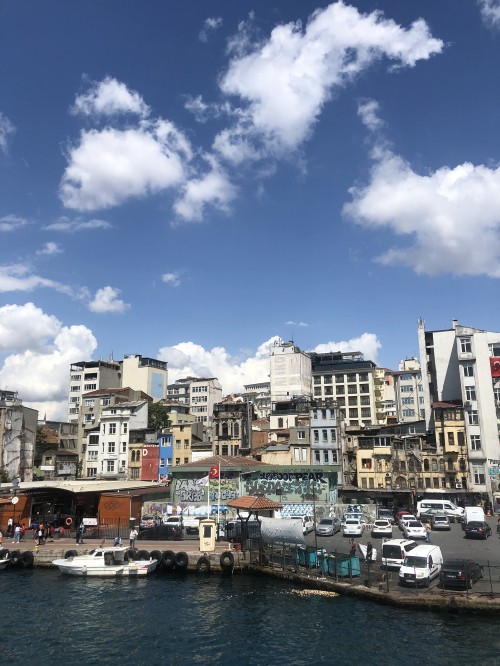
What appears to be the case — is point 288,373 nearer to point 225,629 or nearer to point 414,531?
point 414,531

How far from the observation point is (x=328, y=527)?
5284 centimetres

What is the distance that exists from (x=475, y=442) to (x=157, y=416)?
2205 inches

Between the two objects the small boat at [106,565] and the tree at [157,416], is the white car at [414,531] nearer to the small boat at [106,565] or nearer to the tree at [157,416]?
the small boat at [106,565]

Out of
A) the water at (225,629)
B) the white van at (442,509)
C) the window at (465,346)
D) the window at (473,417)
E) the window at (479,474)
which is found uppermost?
the window at (465,346)

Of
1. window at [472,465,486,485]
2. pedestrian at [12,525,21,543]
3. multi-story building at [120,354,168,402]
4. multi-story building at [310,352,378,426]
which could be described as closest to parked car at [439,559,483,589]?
pedestrian at [12,525,21,543]

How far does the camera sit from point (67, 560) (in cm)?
4203

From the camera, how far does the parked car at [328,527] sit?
5231 cm

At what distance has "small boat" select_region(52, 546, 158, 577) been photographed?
135 feet

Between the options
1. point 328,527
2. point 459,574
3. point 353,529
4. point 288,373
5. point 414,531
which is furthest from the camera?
point 288,373

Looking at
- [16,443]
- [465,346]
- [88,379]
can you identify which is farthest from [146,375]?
[465,346]

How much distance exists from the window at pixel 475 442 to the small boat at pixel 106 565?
5237 cm

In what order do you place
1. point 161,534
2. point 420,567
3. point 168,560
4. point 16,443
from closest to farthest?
point 420,567
point 168,560
point 161,534
point 16,443

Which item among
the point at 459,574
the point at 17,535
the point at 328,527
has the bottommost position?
the point at 459,574

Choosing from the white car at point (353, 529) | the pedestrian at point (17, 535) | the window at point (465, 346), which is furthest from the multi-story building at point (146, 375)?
the white car at point (353, 529)
